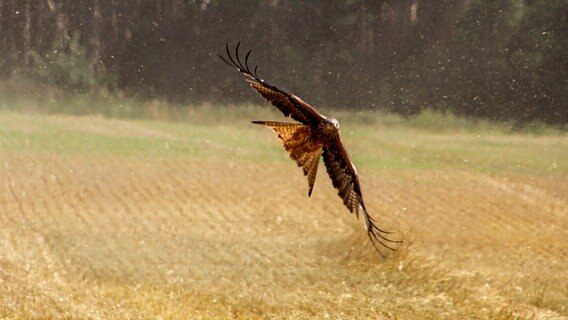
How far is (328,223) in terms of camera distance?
6426 mm

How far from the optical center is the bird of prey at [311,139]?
2641 mm

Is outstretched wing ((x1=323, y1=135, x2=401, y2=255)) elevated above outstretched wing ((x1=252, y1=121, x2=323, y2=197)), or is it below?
below

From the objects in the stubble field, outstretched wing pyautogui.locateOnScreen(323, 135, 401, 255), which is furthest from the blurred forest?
outstretched wing pyautogui.locateOnScreen(323, 135, 401, 255)

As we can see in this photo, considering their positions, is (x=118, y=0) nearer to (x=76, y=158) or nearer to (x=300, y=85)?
(x=300, y=85)

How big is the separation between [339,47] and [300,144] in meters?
9.64

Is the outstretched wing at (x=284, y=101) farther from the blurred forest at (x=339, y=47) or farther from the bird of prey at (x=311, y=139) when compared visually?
the blurred forest at (x=339, y=47)

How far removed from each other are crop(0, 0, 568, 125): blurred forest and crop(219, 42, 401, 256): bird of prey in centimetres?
875

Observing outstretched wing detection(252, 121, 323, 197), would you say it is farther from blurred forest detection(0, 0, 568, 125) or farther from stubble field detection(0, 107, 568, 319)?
blurred forest detection(0, 0, 568, 125)

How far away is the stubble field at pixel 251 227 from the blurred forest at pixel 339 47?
252 centimetres

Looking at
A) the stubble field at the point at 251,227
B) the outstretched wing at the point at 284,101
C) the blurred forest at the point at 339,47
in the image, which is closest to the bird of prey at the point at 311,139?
the outstretched wing at the point at 284,101

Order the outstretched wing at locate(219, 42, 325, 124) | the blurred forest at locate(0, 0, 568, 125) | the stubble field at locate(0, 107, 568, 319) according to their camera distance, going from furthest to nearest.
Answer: the blurred forest at locate(0, 0, 568, 125), the stubble field at locate(0, 107, 568, 319), the outstretched wing at locate(219, 42, 325, 124)

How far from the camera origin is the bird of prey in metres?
2.64

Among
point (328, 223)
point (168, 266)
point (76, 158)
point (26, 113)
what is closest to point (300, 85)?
point (26, 113)

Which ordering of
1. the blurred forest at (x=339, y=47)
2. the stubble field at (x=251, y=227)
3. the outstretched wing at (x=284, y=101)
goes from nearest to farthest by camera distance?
the outstretched wing at (x=284, y=101) < the stubble field at (x=251, y=227) < the blurred forest at (x=339, y=47)
